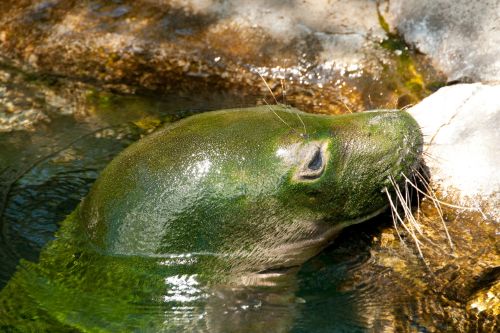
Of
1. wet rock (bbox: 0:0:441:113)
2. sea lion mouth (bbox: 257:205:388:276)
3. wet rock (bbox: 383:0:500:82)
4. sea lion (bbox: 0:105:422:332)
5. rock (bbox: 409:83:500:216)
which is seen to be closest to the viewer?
sea lion (bbox: 0:105:422:332)

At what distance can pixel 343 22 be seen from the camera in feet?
20.1

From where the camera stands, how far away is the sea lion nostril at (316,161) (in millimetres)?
4164

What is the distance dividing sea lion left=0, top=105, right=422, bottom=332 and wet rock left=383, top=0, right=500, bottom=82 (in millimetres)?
1329

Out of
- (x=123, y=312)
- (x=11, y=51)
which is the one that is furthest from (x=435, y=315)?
(x=11, y=51)

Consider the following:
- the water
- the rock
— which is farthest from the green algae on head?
the rock

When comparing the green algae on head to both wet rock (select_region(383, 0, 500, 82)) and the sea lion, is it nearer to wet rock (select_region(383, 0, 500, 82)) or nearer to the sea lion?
the sea lion

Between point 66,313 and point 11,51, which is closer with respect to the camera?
point 66,313

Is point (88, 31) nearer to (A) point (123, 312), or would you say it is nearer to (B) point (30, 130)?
(B) point (30, 130)

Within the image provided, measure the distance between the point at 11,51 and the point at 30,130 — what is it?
107 centimetres

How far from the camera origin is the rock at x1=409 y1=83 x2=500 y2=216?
15.0 ft

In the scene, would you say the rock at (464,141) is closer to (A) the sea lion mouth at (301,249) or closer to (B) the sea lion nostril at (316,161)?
(A) the sea lion mouth at (301,249)

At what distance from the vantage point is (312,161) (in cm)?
417

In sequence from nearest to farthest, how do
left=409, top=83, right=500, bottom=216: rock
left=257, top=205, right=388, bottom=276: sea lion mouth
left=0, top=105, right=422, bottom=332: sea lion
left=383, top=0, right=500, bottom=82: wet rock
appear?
1. left=0, top=105, right=422, bottom=332: sea lion
2. left=257, top=205, right=388, bottom=276: sea lion mouth
3. left=409, top=83, right=500, bottom=216: rock
4. left=383, top=0, right=500, bottom=82: wet rock

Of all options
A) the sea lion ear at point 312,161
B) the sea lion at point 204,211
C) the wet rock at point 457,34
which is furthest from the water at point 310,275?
the wet rock at point 457,34
